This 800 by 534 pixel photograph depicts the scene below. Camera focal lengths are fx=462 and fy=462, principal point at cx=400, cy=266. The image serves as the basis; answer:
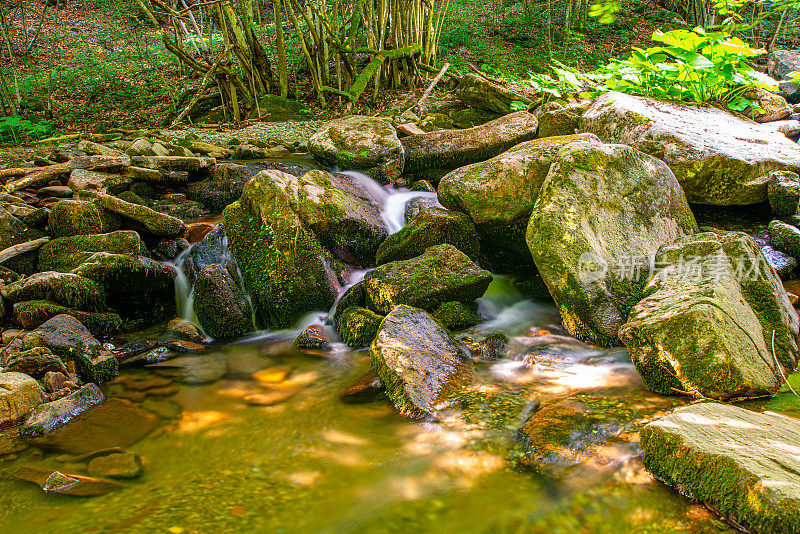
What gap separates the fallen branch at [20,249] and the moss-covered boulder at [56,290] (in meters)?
0.66

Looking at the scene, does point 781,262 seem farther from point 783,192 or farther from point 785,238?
point 783,192

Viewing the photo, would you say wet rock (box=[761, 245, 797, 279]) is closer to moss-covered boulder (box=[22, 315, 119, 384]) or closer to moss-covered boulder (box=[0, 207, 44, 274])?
moss-covered boulder (box=[22, 315, 119, 384])

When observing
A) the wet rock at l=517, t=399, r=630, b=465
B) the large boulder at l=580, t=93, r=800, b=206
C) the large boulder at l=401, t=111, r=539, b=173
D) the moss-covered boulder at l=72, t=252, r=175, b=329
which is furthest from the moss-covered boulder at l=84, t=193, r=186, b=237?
the large boulder at l=580, t=93, r=800, b=206

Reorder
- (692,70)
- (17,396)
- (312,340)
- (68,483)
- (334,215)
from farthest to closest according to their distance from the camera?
(692,70) → (334,215) → (312,340) → (17,396) → (68,483)

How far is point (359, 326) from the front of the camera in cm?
434

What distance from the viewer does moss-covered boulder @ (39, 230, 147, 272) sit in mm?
5134

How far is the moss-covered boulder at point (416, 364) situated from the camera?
309cm

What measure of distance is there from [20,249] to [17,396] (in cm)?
291

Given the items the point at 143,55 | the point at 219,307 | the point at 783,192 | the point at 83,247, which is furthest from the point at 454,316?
the point at 143,55

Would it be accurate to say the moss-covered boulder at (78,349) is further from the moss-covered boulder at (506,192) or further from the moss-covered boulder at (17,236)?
the moss-covered boulder at (506,192)

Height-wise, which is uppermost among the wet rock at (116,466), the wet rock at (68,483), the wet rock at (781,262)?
the wet rock at (781,262)

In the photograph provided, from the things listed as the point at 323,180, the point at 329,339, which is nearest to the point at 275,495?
the point at 329,339

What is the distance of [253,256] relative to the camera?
503cm

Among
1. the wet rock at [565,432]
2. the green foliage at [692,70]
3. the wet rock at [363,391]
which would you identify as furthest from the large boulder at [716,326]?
the green foliage at [692,70]
